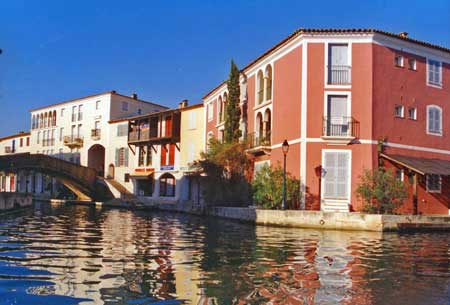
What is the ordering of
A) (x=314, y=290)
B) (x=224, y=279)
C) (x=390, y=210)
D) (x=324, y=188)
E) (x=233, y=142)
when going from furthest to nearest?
(x=233, y=142)
(x=324, y=188)
(x=390, y=210)
(x=224, y=279)
(x=314, y=290)

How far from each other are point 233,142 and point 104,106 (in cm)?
2728

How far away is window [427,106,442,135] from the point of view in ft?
87.7

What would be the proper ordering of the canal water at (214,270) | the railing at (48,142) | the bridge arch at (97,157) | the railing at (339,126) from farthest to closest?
the railing at (48,142) < the bridge arch at (97,157) < the railing at (339,126) < the canal water at (214,270)

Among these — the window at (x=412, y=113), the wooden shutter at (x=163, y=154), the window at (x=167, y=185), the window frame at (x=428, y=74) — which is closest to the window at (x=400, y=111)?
the window at (x=412, y=113)

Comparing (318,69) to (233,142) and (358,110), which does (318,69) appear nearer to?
(358,110)

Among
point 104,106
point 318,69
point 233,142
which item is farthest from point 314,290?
point 104,106

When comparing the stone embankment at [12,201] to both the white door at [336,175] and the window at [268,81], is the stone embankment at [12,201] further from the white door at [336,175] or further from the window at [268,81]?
the white door at [336,175]

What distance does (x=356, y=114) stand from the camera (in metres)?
24.3

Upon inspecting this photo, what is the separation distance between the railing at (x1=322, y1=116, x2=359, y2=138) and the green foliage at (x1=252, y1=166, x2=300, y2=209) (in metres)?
3.02

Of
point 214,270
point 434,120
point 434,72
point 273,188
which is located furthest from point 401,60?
point 214,270

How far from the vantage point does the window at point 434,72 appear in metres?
26.8

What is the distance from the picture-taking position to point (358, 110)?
24312 millimetres

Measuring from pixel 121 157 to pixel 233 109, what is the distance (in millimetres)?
20993

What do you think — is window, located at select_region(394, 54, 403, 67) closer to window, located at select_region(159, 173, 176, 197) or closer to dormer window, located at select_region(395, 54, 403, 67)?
dormer window, located at select_region(395, 54, 403, 67)
